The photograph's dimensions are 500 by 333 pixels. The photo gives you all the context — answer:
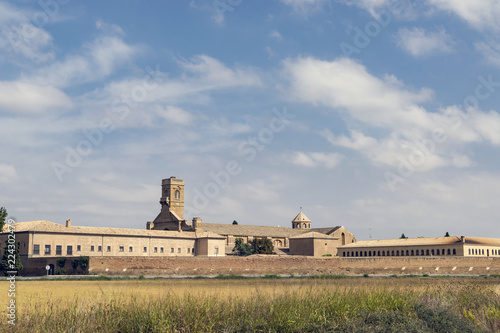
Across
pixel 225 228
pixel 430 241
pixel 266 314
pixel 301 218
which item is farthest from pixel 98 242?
pixel 266 314

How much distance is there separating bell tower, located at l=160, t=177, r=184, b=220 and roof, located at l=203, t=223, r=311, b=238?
850 centimetres

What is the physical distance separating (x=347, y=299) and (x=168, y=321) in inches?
241

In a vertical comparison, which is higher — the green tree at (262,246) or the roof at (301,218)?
the roof at (301,218)

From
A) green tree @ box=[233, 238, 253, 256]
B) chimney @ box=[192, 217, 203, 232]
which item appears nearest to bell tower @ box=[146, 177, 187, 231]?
chimney @ box=[192, 217, 203, 232]

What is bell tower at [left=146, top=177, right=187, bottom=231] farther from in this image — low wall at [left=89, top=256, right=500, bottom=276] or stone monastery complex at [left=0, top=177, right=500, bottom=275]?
low wall at [left=89, top=256, right=500, bottom=276]

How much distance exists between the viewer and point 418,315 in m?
17.7

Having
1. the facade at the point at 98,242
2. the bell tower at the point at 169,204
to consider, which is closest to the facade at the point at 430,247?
the facade at the point at 98,242

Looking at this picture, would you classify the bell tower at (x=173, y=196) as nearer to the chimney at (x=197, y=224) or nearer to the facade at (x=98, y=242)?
the chimney at (x=197, y=224)

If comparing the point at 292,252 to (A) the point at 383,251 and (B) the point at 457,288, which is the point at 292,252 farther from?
(B) the point at 457,288

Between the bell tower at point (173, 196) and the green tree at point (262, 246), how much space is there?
1712 centimetres

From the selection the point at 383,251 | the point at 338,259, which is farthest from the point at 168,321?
the point at 383,251

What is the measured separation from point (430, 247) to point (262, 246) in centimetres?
2773

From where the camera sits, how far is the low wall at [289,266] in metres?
65.0

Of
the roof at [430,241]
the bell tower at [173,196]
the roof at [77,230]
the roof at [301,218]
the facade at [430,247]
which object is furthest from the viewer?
the roof at [301,218]
